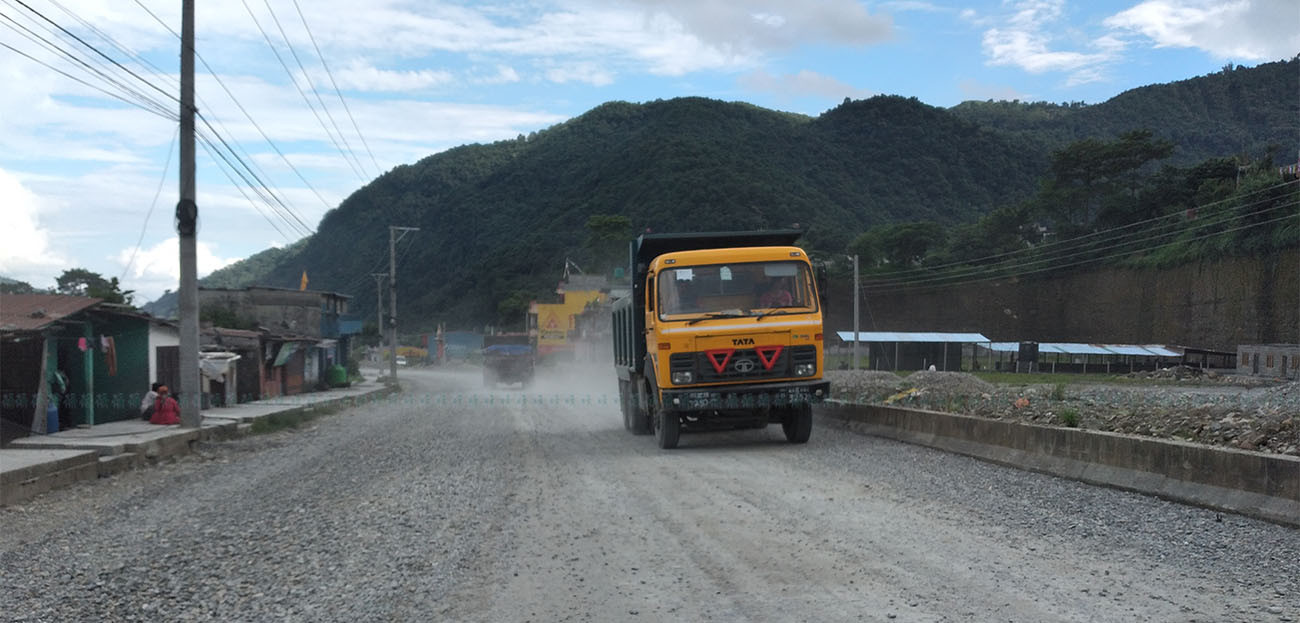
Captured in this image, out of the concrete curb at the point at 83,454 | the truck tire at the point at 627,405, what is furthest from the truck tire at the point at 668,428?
the concrete curb at the point at 83,454

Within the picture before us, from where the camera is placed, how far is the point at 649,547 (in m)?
→ 7.23

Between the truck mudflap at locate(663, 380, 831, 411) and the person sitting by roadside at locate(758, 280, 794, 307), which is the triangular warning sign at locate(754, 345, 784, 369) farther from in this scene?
the person sitting by roadside at locate(758, 280, 794, 307)

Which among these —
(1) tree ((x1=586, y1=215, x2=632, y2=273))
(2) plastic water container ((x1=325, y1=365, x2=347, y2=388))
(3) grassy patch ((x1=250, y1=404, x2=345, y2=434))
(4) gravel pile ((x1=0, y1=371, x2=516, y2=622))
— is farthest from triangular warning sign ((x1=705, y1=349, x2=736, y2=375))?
(1) tree ((x1=586, y1=215, x2=632, y2=273))

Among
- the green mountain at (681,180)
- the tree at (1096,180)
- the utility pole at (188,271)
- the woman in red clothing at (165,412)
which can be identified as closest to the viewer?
the utility pole at (188,271)

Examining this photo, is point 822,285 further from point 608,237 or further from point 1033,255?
point 608,237

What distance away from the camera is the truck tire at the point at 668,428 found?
14391 mm

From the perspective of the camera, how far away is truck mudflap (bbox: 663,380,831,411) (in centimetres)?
1366

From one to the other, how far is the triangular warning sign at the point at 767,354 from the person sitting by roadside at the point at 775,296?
68 cm

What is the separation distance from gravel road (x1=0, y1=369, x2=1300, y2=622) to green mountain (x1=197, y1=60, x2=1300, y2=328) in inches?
3114

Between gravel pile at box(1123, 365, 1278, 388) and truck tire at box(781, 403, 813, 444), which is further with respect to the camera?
gravel pile at box(1123, 365, 1278, 388)

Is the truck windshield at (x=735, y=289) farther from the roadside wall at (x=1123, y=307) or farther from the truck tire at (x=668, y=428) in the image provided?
the roadside wall at (x=1123, y=307)

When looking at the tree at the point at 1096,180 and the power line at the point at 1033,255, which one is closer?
the power line at the point at 1033,255

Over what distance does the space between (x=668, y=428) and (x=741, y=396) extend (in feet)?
4.24

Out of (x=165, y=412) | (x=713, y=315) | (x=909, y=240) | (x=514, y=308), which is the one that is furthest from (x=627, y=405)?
(x=514, y=308)
